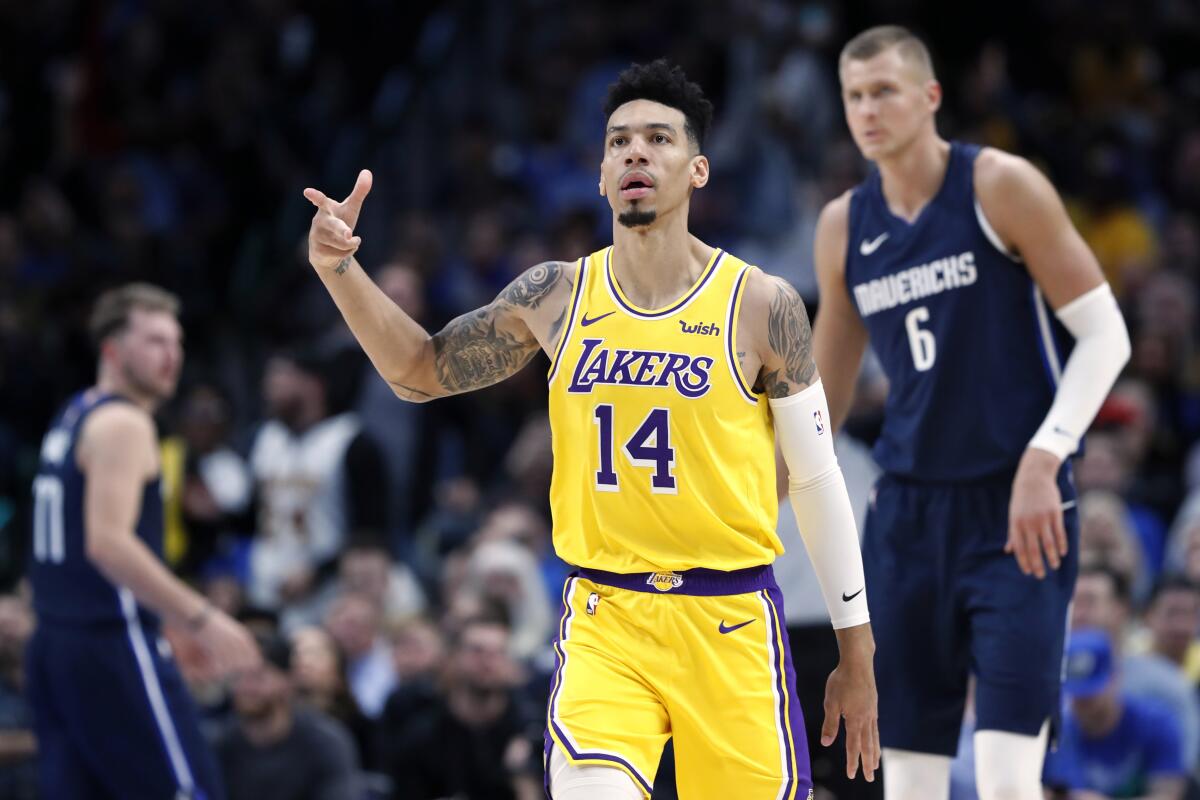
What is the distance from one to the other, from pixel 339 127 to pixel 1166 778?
32.8 ft

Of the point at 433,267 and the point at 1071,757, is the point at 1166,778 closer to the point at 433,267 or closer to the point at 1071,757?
the point at 1071,757

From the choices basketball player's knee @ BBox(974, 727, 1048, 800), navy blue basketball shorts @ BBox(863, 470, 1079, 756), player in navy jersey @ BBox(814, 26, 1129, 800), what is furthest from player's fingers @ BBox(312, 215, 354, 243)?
basketball player's knee @ BBox(974, 727, 1048, 800)

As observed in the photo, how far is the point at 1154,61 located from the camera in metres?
14.8

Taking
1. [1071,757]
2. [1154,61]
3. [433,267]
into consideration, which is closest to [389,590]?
[433,267]

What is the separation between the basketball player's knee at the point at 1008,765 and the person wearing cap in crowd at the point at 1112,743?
2.81 m

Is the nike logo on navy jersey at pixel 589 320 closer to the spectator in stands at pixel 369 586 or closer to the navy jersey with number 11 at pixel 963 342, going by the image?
the navy jersey with number 11 at pixel 963 342

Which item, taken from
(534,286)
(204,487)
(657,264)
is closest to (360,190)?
(534,286)

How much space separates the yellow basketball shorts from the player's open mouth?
102cm

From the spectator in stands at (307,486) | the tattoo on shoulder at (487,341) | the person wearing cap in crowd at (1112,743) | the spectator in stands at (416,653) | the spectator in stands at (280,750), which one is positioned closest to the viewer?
the tattoo on shoulder at (487,341)

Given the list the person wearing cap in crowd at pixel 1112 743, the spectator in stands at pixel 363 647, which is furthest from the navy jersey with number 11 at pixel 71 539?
the person wearing cap in crowd at pixel 1112 743

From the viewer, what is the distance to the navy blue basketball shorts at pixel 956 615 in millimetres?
5539

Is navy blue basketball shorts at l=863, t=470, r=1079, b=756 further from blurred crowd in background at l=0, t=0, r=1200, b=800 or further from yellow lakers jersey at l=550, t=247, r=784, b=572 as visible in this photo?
blurred crowd in background at l=0, t=0, r=1200, b=800

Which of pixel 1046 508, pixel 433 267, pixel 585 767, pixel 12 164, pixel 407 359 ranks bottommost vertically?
pixel 585 767

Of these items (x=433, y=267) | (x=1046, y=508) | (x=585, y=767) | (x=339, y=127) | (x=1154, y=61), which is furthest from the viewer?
(x=339, y=127)
